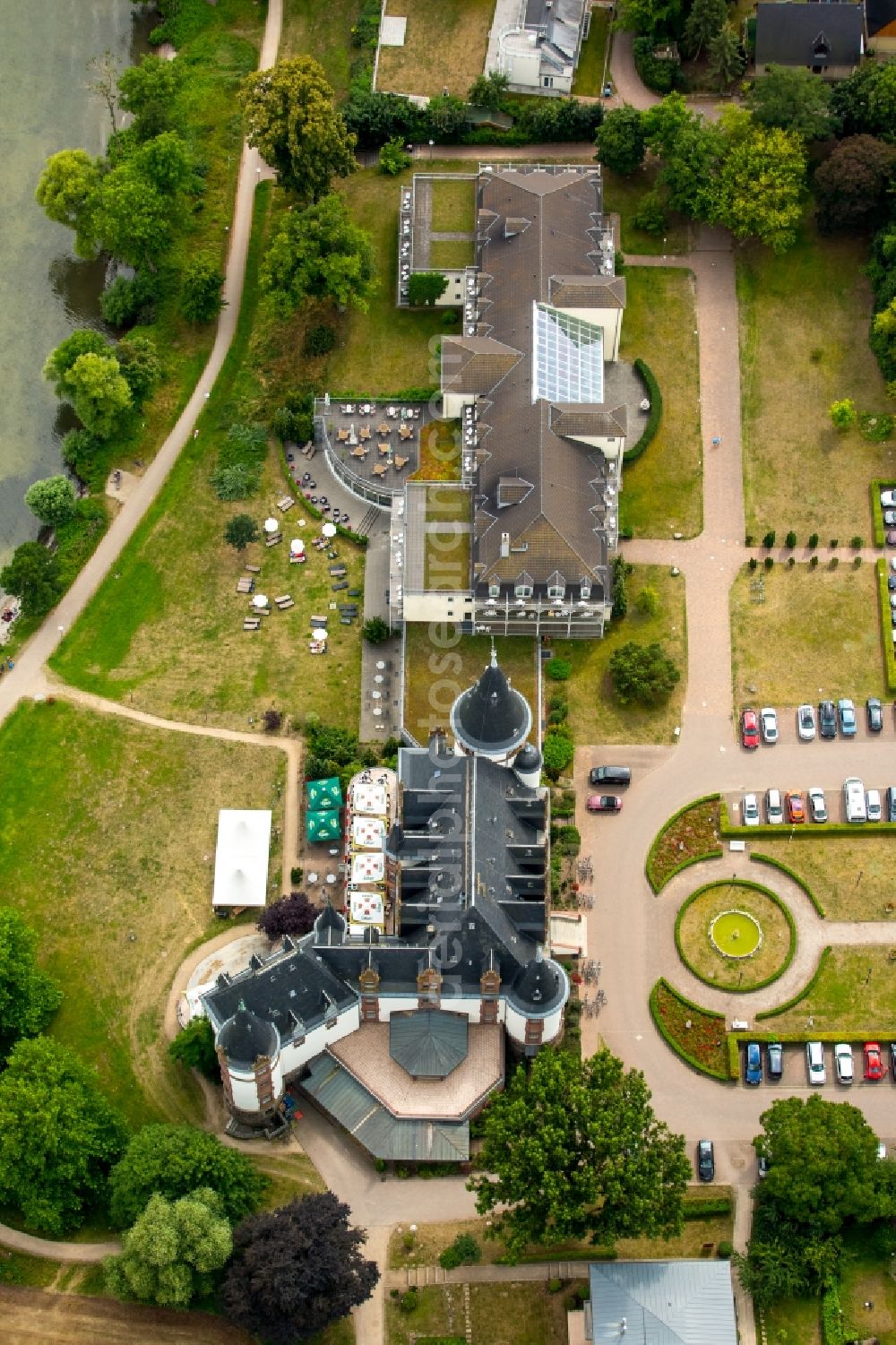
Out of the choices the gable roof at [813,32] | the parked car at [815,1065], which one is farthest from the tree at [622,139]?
the parked car at [815,1065]

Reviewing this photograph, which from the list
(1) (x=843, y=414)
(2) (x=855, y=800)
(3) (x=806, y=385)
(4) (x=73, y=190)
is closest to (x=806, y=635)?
(2) (x=855, y=800)

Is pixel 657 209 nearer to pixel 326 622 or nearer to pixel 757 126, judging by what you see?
pixel 757 126

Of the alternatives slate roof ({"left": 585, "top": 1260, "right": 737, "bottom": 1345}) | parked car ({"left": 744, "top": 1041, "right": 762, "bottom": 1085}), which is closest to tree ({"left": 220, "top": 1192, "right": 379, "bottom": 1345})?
slate roof ({"left": 585, "top": 1260, "right": 737, "bottom": 1345})

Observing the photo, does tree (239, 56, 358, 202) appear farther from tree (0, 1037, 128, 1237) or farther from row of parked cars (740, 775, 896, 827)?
tree (0, 1037, 128, 1237)

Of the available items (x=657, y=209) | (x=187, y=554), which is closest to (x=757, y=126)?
(x=657, y=209)

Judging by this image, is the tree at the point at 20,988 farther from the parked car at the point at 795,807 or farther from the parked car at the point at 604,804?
the parked car at the point at 795,807
